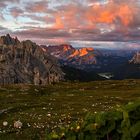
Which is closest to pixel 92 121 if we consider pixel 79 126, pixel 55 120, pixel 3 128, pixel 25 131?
pixel 79 126

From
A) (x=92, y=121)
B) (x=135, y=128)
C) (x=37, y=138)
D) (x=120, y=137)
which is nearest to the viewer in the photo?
(x=135, y=128)

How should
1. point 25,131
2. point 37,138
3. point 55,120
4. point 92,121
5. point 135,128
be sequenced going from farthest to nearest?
point 55,120, point 25,131, point 37,138, point 92,121, point 135,128

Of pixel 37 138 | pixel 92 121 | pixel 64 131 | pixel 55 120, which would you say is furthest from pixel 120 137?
pixel 55 120

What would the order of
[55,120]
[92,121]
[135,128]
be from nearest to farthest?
[135,128]
[92,121]
[55,120]

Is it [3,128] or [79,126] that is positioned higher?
[79,126]

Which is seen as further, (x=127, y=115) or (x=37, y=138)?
(x=37, y=138)

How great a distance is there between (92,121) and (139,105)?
1.64 metres

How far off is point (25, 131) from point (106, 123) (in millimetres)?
21394

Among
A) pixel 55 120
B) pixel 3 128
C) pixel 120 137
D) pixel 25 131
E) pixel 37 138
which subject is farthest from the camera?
pixel 55 120

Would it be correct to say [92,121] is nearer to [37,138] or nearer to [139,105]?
[139,105]

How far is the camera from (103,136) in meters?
10.0

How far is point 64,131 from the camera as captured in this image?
36.2 ft

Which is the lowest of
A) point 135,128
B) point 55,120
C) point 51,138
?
point 55,120

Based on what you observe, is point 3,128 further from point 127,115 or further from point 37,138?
point 127,115
